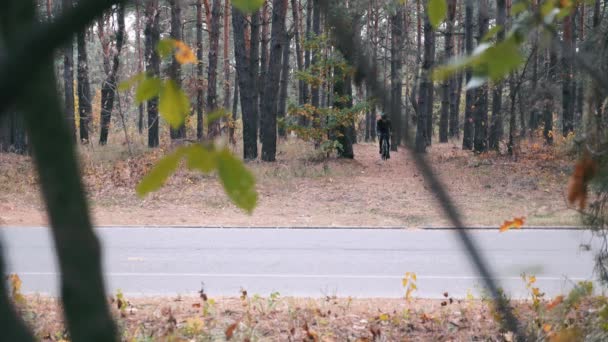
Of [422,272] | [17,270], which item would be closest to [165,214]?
[17,270]

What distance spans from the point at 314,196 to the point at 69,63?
14.5 m

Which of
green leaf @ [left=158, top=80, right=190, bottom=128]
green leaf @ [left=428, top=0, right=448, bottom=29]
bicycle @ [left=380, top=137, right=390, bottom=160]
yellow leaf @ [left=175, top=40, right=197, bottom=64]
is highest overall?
green leaf @ [left=428, top=0, right=448, bottom=29]

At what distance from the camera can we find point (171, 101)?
1.52 meters

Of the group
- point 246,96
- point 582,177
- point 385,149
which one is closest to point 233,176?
point 582,177

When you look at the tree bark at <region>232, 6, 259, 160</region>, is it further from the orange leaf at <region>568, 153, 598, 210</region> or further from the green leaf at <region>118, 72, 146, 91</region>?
the orange leaf at <region>568, 153, 598, 210</region>

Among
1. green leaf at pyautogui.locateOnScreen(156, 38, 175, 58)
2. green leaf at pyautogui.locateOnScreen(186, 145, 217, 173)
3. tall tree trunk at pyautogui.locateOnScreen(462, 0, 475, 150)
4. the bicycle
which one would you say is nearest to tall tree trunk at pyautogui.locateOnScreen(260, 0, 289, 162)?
the bicycle

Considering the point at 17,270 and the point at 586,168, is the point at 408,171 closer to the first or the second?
the point at 17,270

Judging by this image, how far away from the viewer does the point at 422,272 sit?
9.77m

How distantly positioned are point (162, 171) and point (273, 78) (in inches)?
884

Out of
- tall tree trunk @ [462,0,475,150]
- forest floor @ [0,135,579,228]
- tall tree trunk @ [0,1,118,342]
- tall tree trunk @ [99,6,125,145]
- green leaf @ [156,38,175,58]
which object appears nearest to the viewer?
tall tree trunk @ [0,1,118,342]

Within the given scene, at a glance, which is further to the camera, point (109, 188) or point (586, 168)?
point (109, 188)

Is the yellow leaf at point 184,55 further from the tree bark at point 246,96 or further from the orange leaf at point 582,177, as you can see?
the tree bark at point 246,96

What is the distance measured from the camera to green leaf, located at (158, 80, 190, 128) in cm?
152

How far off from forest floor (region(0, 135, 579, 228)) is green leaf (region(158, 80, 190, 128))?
11422mm
